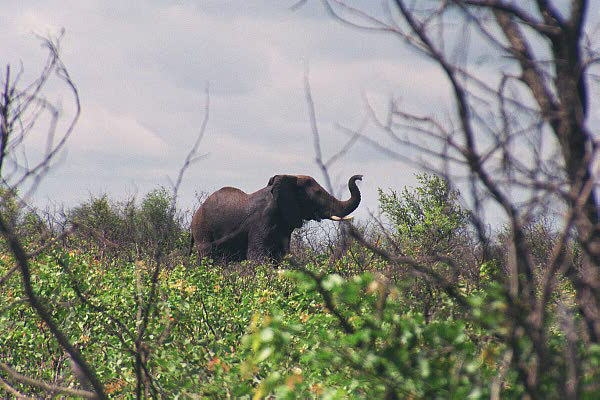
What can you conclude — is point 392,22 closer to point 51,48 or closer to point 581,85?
point 581,85

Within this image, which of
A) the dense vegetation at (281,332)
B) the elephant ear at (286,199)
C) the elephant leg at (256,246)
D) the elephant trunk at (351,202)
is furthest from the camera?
the elephant trunk at (351,202)

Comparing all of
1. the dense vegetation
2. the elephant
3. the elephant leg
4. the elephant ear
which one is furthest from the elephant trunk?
the dense vegetation

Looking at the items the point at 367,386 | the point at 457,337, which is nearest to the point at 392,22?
the point at 457,337

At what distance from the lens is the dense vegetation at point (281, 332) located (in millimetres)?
3236

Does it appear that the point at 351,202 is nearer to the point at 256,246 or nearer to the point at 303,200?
the point at 303,200

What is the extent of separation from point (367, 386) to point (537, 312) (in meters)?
1.37

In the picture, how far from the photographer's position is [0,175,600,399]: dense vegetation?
10.6ft

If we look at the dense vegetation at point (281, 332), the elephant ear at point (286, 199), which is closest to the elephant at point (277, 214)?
the elephant ear at point (286, 199)

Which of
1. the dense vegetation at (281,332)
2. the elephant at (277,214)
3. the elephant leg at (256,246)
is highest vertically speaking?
the elephant at (277,214)

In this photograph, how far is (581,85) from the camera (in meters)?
4.01

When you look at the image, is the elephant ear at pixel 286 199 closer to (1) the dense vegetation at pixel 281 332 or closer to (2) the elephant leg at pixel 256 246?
(2) the elephant leg at pixel 256 246

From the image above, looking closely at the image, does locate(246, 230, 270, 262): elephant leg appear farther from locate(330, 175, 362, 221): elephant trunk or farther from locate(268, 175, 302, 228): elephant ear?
locate(330, 175, 362, 221): elephant trunk

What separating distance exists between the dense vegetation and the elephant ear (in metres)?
6.17

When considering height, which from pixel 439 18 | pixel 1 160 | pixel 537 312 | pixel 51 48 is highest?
pixel 51 48
